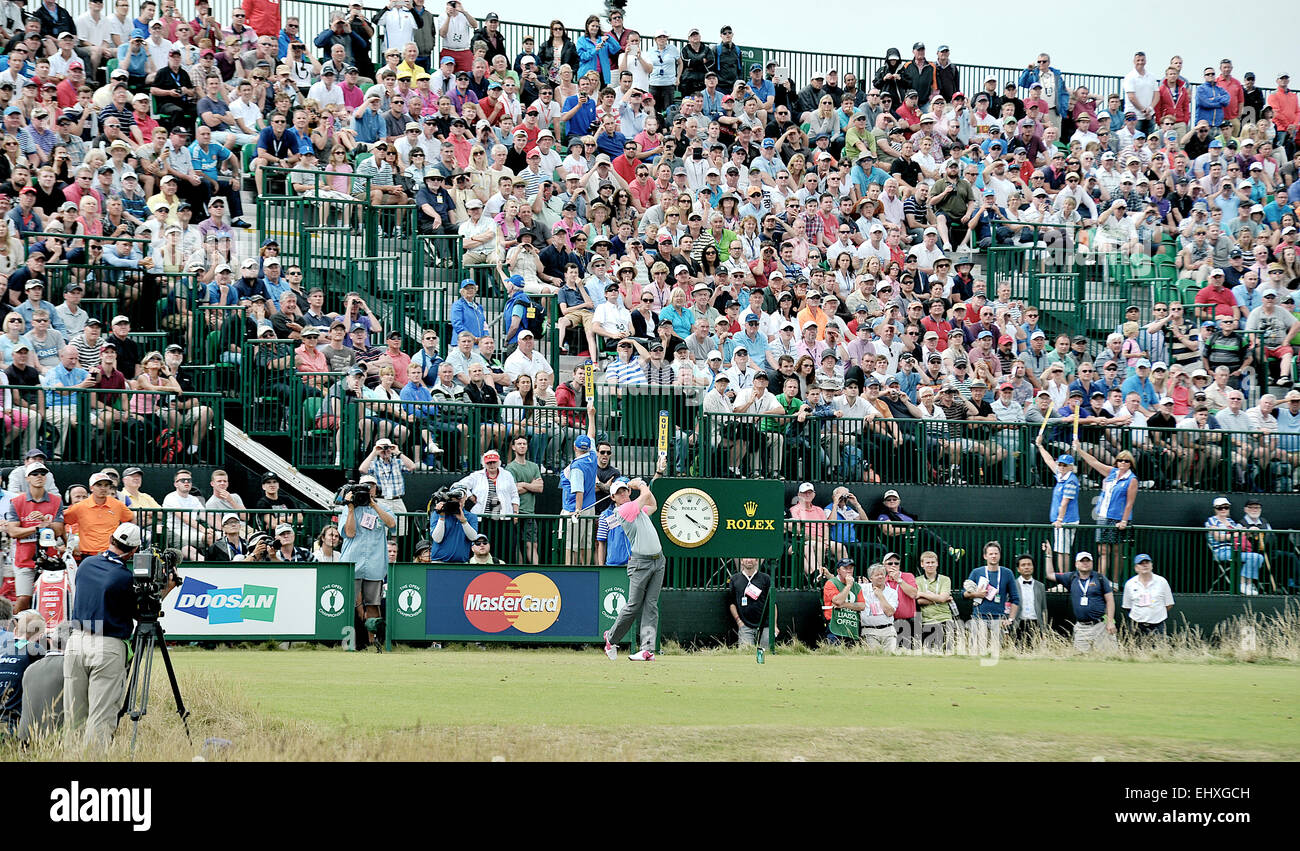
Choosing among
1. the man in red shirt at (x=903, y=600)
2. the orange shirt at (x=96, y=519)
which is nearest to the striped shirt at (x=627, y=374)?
the man in red shirt at (x=903, y=600)

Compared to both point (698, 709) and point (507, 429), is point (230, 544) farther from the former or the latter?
point (698, 709)

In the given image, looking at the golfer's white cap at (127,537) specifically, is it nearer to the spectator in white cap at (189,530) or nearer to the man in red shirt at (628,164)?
the spectator in white cap at (189,530)

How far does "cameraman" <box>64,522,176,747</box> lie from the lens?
11703 millimetres

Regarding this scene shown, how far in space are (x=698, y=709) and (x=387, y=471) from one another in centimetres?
818

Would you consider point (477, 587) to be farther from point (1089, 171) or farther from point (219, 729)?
point (1089, 171)

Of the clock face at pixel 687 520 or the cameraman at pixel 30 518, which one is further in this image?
the clock face at pixel 687 520

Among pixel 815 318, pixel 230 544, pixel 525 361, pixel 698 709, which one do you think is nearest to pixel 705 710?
pixel 698 709

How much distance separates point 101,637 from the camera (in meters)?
11.9

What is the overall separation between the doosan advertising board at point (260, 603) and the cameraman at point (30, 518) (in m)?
1.46

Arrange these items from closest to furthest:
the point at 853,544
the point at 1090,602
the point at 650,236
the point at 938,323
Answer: the point at 853,544 < the point at 1090,602 < the point at 938,323 < the point at 650,236

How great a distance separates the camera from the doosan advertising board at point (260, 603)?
18.0 metres

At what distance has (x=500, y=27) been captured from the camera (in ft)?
109
